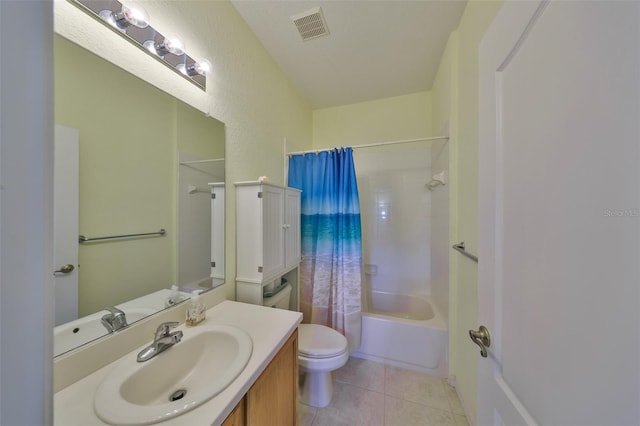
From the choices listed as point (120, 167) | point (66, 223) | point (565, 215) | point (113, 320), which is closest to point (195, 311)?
point (113, 320)

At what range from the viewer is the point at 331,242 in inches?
72.9

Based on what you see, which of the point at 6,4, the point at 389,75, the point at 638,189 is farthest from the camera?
the point at 389,75

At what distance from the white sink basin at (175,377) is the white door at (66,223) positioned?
26cm

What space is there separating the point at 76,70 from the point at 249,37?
1.14 meters

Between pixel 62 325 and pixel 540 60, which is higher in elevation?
pixel 540 60

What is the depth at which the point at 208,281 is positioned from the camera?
1.16 metres

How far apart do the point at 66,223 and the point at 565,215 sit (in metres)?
1.30

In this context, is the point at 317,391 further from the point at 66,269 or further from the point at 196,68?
the point at 196,68

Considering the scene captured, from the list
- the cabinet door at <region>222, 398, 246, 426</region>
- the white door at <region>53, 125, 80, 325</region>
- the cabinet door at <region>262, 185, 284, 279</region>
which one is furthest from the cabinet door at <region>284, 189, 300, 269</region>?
the white door at <region>53, 125, 80, 325</region>

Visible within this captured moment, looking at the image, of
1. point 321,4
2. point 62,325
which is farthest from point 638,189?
point 321,4

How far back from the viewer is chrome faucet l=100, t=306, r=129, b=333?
0.73m

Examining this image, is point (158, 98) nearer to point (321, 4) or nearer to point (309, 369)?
point (321, 4)

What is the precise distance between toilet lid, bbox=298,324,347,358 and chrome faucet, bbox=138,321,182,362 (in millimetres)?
801

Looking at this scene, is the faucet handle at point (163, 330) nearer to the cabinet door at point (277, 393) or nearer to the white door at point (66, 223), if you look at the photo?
the white door at point (66, 223)
